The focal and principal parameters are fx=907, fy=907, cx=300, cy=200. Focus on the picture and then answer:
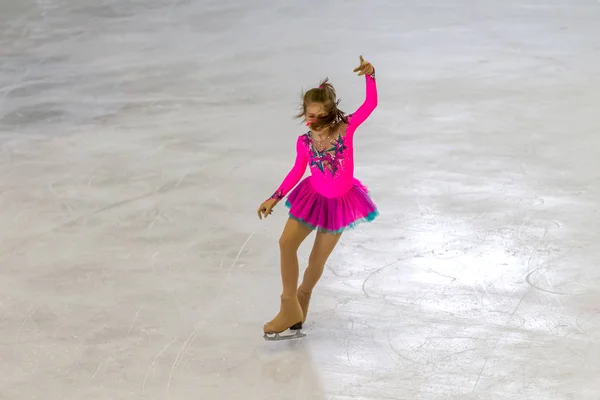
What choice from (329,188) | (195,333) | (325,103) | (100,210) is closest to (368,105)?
(325,103)

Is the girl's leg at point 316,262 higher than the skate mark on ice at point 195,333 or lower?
higher

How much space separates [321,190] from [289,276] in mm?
332

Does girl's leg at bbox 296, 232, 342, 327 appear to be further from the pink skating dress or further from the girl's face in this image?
the girl's face

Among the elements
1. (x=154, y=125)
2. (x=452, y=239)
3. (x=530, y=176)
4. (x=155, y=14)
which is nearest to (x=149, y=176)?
(x=154, y=125)

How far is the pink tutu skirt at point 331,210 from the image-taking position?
316cm

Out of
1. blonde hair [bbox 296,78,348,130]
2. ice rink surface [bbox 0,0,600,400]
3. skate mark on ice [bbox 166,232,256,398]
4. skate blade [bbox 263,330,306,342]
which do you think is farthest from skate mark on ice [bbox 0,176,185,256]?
blonde hair [bbox 296,78,348,130]

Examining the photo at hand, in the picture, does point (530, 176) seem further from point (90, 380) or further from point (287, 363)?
point (90, 380)

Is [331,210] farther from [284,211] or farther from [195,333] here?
[284,211]

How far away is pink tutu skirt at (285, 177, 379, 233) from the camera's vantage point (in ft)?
10.4

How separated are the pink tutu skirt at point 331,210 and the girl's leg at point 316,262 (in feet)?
0.14

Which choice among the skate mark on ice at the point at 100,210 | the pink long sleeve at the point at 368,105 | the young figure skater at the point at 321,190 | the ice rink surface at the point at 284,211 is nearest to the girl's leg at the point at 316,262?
the young figure skater at the point at 321,190

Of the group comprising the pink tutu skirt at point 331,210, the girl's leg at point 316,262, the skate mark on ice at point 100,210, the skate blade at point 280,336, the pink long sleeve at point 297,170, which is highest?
the pink long sleeve at point 297,170

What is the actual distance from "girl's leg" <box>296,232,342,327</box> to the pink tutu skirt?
1.7 inches

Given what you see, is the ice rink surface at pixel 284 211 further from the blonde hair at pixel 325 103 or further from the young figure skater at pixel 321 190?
the blonde hair at pixel 325 103
